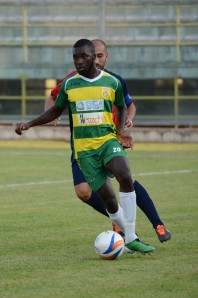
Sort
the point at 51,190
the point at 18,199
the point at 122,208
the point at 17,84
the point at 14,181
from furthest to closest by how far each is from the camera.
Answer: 1. the point at 17,84
2. the point at 14,181
3. the point at 51,190
4. the point at 18,199
5. the point at 122,208

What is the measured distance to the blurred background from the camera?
76.4ft

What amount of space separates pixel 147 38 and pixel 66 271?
56.5 feet

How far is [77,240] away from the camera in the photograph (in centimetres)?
905

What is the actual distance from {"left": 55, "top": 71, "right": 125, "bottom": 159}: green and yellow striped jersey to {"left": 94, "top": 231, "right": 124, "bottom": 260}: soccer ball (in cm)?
73

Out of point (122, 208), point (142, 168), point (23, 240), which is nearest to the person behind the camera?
point (122, 208)

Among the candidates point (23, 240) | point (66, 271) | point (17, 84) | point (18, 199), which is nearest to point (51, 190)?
point (18, 199)

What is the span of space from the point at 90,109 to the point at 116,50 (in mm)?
16095

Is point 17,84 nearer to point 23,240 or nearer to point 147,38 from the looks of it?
point 147,38

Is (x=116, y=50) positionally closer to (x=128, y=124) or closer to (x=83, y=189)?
(x=128, y=124)

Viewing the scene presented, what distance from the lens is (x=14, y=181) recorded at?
582 inches

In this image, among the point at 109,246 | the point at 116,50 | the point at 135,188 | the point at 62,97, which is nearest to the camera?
the point at 109,246

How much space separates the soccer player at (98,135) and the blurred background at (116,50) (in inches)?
581

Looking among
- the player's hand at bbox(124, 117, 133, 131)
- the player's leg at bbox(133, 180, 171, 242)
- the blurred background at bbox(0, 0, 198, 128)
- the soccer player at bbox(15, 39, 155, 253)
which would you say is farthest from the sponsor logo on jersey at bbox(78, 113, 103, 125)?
the blurred background at bbox(0, 0, 198, 128)

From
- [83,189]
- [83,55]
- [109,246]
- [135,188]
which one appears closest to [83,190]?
[83,189]
